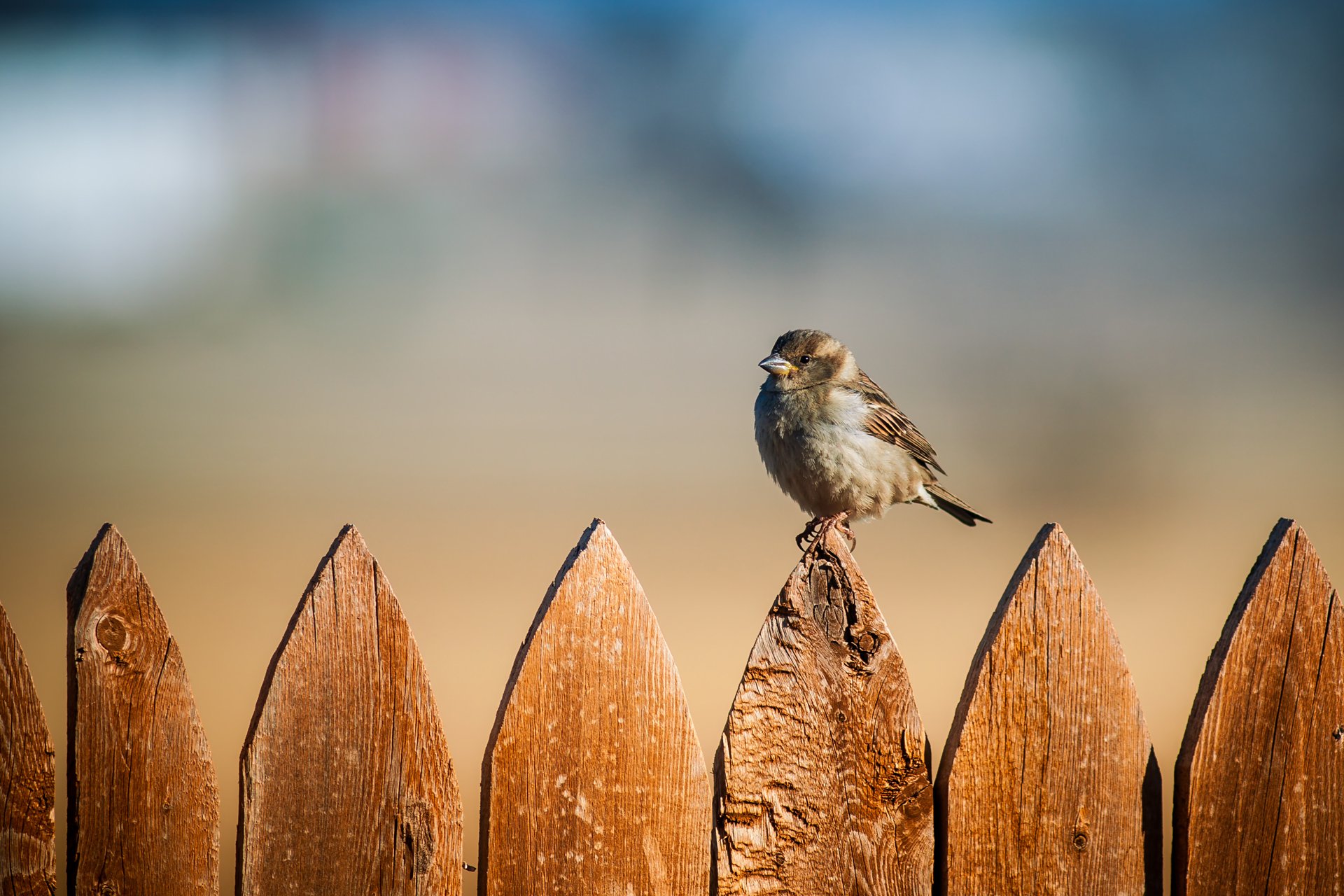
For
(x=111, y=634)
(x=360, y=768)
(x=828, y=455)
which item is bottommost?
(x=360, y=768)

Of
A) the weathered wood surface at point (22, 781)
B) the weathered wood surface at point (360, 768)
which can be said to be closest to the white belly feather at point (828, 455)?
the weathered wood surface at point (360, 768)

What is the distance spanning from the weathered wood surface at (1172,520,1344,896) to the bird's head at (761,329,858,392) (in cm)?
227

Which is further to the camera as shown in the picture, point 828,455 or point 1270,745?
point 828,455

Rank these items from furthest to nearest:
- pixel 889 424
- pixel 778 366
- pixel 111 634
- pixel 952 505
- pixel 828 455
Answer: pixel 952 505 → pixel 889 424 → pixel 778 366 → pixel 828 455 → pixel 111 634

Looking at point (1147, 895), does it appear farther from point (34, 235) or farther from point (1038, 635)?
point (34, 235)

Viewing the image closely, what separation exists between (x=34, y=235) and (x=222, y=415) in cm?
261

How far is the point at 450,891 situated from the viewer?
6.07 ft

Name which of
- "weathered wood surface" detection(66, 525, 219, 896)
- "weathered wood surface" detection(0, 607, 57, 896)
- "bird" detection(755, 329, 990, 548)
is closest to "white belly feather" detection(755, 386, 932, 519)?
"bird" detection(755, 329, 990, 548)

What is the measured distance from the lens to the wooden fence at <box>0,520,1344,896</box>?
1823mm

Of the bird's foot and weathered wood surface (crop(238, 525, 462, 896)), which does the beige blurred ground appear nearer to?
the bird's foot

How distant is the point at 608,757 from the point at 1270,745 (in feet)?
3.62

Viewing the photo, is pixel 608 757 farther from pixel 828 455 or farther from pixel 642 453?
pixel 642 453

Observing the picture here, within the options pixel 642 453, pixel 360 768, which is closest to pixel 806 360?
pixel 360 768

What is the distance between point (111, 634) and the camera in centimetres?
182
